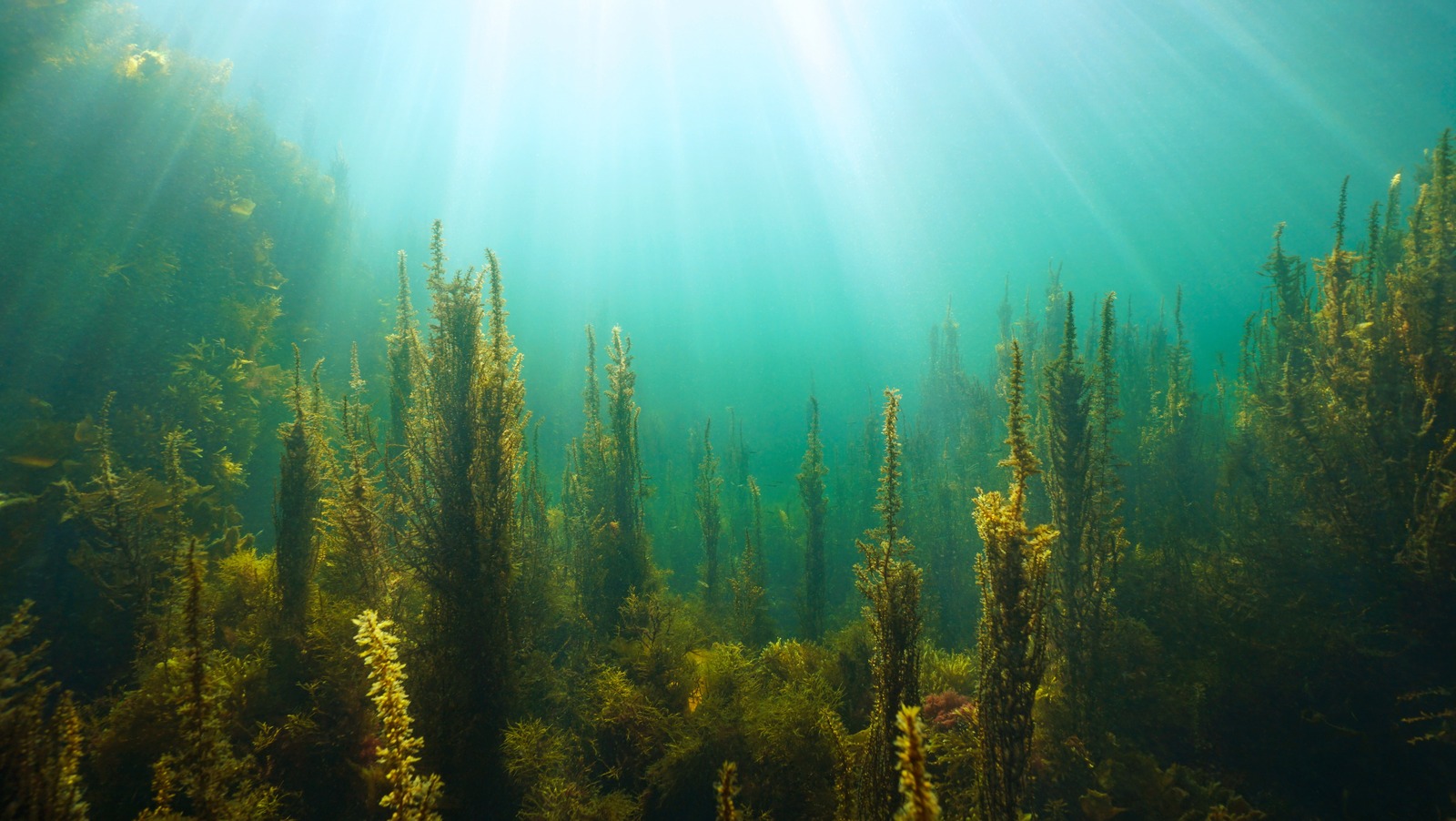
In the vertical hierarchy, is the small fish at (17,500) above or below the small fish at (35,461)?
below

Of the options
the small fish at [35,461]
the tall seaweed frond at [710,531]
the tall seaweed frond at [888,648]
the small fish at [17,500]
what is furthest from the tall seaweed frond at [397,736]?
the small fish at [35,461]

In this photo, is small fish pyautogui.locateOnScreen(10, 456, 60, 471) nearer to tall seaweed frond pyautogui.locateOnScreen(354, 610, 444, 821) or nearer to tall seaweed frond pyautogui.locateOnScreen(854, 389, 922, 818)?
tall seaweed frond pyautogui.locateOnScreen(354, 610, 444, 821)

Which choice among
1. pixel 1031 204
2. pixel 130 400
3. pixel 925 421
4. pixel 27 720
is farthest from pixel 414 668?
pixel 1031 204

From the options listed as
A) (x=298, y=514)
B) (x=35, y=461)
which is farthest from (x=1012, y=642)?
(x=35, y=461)

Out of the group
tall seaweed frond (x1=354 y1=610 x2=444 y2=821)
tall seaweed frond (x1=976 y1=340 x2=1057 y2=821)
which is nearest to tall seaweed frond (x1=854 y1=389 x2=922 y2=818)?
tall seaweed frond (x1=976 y1=340 x2=1057 y2=821)

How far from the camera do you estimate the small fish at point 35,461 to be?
24.9 ft

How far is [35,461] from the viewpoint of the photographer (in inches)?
303

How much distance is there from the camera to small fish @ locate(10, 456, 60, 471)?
758 centimetres

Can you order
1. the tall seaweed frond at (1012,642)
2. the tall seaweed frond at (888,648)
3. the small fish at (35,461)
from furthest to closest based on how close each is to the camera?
the small fish at (35,461) < the tall seaweed frond at (888,648) < the tall seaweed frond at (1012,642)

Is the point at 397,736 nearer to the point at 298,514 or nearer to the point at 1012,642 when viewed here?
the point at 1012,642

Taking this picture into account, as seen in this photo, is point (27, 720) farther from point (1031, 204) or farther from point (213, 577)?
point (1031, 204)

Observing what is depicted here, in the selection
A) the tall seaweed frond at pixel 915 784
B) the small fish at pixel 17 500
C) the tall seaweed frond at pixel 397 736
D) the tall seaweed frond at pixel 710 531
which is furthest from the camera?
the tall seaweed frond at pixel 710 531

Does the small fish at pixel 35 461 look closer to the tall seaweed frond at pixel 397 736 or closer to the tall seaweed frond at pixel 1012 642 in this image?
the tall seaweed frond at pixel 397 736

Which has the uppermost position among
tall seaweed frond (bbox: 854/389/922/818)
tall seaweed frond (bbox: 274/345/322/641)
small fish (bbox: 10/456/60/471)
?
small fish (bbox: 10/456/60/471)
